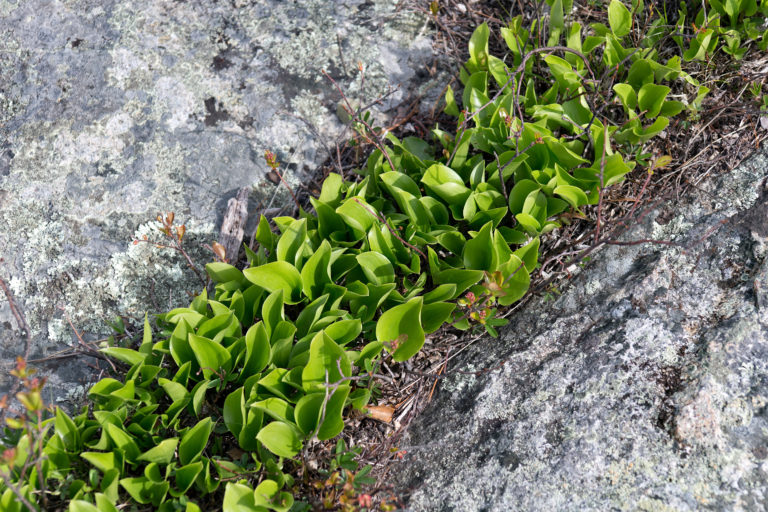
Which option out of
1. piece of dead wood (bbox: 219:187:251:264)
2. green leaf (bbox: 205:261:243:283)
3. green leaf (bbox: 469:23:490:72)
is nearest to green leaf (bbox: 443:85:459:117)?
green leaf (bbox: 469:23:490:72)

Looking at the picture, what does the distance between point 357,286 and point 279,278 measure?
12.7 inches

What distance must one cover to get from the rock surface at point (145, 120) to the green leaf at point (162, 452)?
74cm

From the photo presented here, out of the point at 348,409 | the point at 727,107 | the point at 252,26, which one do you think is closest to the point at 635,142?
the point at 727,107

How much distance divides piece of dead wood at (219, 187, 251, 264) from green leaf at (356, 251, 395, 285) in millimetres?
751

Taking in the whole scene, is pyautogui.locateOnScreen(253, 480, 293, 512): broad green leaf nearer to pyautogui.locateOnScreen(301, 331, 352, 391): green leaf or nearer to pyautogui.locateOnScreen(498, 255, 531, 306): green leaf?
pyautogui.locateOnScreen(301, 331, 352, 391): green leaf

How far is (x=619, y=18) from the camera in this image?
2990 millimetres

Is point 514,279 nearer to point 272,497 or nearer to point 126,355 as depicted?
point 272,497

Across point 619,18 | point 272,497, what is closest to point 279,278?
point 272,497

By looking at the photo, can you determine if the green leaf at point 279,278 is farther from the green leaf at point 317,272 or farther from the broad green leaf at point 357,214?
the broad green leaf at point 357,214

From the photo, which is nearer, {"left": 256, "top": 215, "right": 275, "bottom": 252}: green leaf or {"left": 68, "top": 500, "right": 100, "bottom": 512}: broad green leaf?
{"left": 68, "top": 500, "right": 100, "bottom": 512}: broad green leaf

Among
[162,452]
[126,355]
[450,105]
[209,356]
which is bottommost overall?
[162,452]

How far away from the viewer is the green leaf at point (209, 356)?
2.09 m

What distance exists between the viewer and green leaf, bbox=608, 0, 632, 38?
117 inches

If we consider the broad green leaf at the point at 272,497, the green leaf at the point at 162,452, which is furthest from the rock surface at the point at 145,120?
the broad green leaf at the point at 272,497
